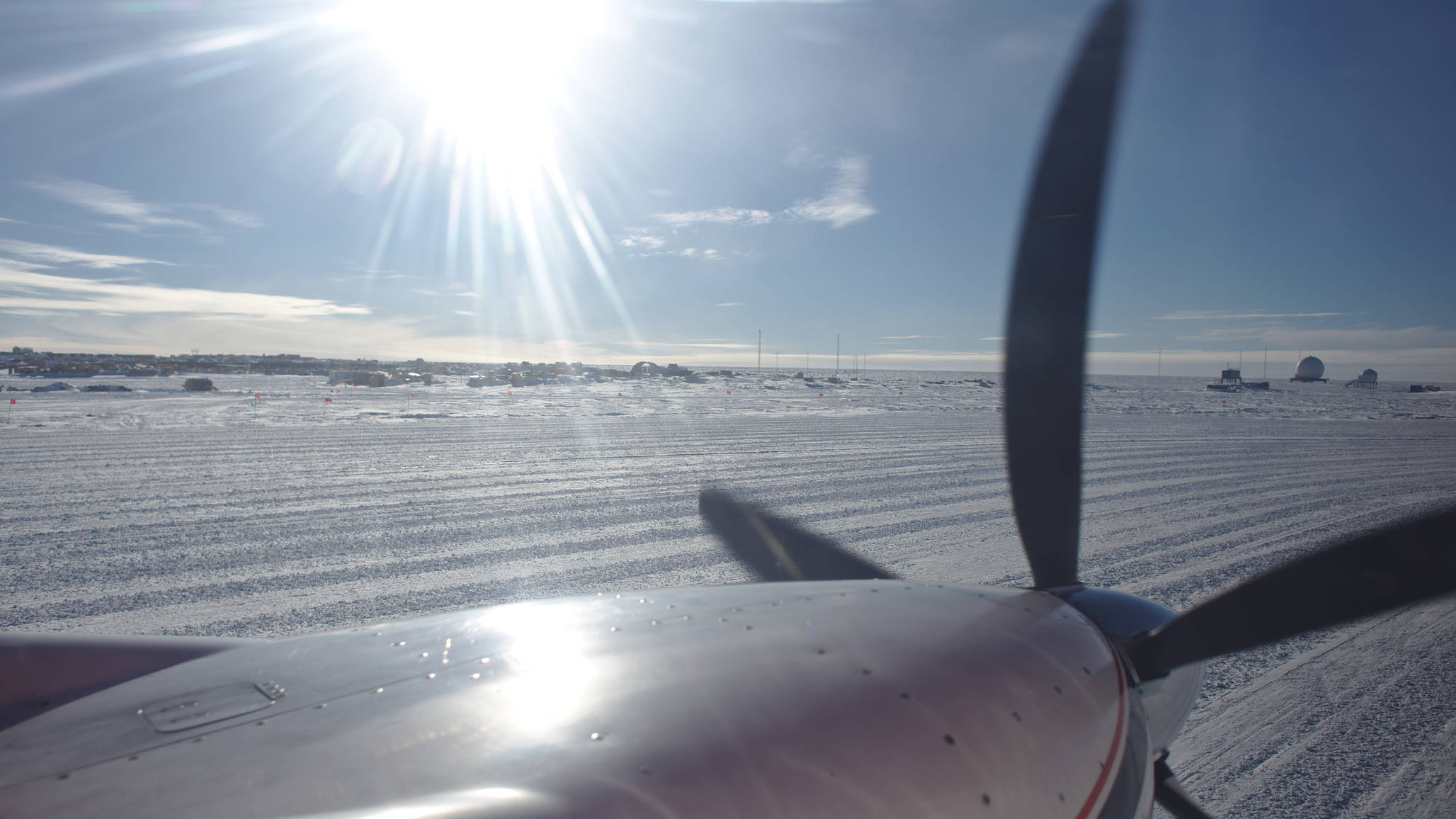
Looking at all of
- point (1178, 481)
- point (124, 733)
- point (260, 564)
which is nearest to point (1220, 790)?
point (124, 733)

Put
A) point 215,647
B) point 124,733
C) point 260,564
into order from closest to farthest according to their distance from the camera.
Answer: point 124,733, point 215,647, point 260,564

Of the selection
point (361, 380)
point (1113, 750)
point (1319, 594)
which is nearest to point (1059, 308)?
point (1319, 594)

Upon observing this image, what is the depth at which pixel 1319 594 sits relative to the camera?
1.63m

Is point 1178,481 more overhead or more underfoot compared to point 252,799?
more underfoot

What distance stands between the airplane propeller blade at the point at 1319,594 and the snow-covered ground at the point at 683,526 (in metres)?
1.21

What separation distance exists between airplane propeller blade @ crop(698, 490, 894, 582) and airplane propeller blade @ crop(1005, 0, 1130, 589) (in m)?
1.07

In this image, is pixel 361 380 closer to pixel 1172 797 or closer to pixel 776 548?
pixel 776 548

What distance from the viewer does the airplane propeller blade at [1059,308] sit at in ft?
8.05

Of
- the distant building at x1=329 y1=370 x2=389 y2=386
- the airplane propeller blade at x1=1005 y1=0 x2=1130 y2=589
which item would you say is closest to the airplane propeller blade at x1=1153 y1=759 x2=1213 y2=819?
the airplane propeller blade at x1=1005 y1=0 x2=1130 y2=589

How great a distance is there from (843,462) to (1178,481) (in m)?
4.97

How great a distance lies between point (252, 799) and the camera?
1075mm

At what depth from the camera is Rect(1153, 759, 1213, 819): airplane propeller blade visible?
1.76 metres

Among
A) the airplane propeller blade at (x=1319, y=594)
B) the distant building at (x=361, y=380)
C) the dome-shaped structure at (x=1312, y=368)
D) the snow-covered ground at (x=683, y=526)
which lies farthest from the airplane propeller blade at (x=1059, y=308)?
the dome-shaped structure at (x=1312, y=368)

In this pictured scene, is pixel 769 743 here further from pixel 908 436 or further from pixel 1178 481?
pixel 908 436
